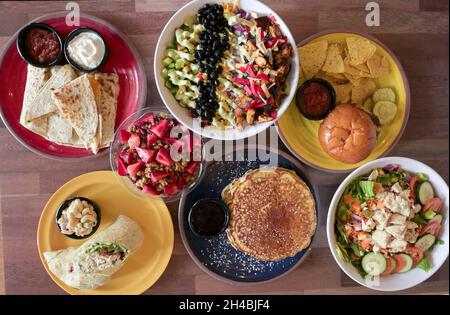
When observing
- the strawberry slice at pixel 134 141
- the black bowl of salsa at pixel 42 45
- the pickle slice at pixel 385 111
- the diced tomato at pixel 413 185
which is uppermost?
the black bowl of salsa at pixel 42 45

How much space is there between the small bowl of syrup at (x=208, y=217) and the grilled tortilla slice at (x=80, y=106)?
0.72 metres

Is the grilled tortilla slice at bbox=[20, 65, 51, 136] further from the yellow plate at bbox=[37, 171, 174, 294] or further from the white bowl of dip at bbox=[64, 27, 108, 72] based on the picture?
the yellow plate at bbox=[37, 171, 174, 294]

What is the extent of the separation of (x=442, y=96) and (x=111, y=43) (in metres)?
2.15

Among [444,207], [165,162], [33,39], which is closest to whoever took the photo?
[165,162]

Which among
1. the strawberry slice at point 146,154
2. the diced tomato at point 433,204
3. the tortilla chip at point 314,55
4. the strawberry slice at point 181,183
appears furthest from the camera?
the diced tomato at point 433,204

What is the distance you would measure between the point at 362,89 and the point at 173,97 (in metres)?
1.15

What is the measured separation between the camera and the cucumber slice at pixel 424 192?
2.69 metres

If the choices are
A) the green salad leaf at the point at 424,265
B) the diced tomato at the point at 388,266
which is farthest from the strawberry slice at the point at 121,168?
the green salad leaf at the point at 424,265

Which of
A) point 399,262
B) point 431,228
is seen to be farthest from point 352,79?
point 399,262

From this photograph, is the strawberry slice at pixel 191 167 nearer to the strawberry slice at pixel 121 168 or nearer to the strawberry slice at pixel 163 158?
the strawberry slice at pixel 163 158

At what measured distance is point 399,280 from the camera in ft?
8.98

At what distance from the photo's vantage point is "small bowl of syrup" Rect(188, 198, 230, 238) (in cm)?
261

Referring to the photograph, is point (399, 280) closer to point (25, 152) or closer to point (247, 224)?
point (247, 224)

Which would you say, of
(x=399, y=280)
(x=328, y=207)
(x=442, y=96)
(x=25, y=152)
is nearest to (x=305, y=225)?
(x=328, y=207)
